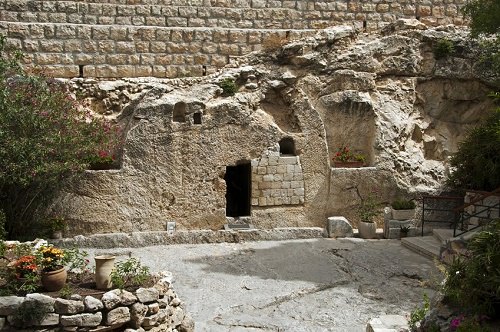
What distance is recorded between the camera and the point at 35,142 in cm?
1089

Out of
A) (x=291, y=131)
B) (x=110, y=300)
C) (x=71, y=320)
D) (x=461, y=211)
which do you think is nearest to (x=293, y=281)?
(x=110, y=300)

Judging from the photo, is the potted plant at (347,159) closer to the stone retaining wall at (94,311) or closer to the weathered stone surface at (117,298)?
the stone retaining wall at (94,311)

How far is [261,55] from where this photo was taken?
14.5 m

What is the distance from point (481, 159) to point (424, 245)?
2530mm

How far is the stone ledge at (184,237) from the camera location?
1215 centimetres

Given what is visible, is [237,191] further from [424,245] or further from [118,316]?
[118,316]

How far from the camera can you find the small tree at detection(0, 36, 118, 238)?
10.7m

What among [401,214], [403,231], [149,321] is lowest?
[149,321]

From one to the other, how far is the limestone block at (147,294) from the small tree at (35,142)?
4424 mm

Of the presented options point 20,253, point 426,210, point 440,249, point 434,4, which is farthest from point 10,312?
point 434,4

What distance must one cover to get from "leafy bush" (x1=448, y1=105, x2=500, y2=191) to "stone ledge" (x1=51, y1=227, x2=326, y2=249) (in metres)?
3.87

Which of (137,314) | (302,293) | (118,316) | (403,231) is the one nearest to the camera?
(118,316)

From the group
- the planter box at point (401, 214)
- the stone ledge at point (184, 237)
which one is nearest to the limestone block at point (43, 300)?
the stone ledge at point (184, 237)

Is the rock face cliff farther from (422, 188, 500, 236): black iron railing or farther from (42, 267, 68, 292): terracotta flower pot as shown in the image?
(42, 267, 68, 292): terracotta flower pot
